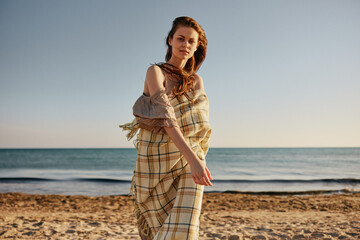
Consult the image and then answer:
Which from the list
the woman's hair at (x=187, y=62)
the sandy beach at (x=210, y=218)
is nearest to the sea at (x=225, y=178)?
the sandy beach at (x=210, y=218)

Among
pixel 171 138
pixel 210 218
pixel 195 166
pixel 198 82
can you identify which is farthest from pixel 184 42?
pixel 210 218

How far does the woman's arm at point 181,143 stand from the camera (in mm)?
1539

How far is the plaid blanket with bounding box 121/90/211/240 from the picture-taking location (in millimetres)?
1700

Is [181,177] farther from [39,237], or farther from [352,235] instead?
[352,235]

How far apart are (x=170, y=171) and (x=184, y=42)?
80 centimetres

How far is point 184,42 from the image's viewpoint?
1.88 meters

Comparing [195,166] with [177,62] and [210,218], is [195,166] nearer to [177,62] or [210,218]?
[177,62]

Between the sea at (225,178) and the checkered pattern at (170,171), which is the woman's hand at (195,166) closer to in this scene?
the checkered pattern at (170,171)

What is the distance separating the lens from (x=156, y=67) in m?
1.85

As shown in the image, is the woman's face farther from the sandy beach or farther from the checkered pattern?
the sandy beach

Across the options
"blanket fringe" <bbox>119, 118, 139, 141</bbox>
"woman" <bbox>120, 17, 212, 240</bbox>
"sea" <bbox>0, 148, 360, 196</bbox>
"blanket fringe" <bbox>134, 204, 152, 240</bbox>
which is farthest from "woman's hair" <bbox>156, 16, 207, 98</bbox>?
"sea" <bbox>0, 148, 360, 196</bbox>

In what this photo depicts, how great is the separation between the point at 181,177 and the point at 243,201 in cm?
645

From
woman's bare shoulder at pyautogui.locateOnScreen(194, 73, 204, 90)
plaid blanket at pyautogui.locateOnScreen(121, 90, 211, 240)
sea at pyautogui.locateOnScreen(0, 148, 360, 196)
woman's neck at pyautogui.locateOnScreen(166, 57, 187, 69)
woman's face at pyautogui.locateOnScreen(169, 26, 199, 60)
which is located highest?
woman's face at pyautogui.locateOnScreen(169, 26, 199, 60)

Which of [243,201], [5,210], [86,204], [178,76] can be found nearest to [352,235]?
[243,201]
